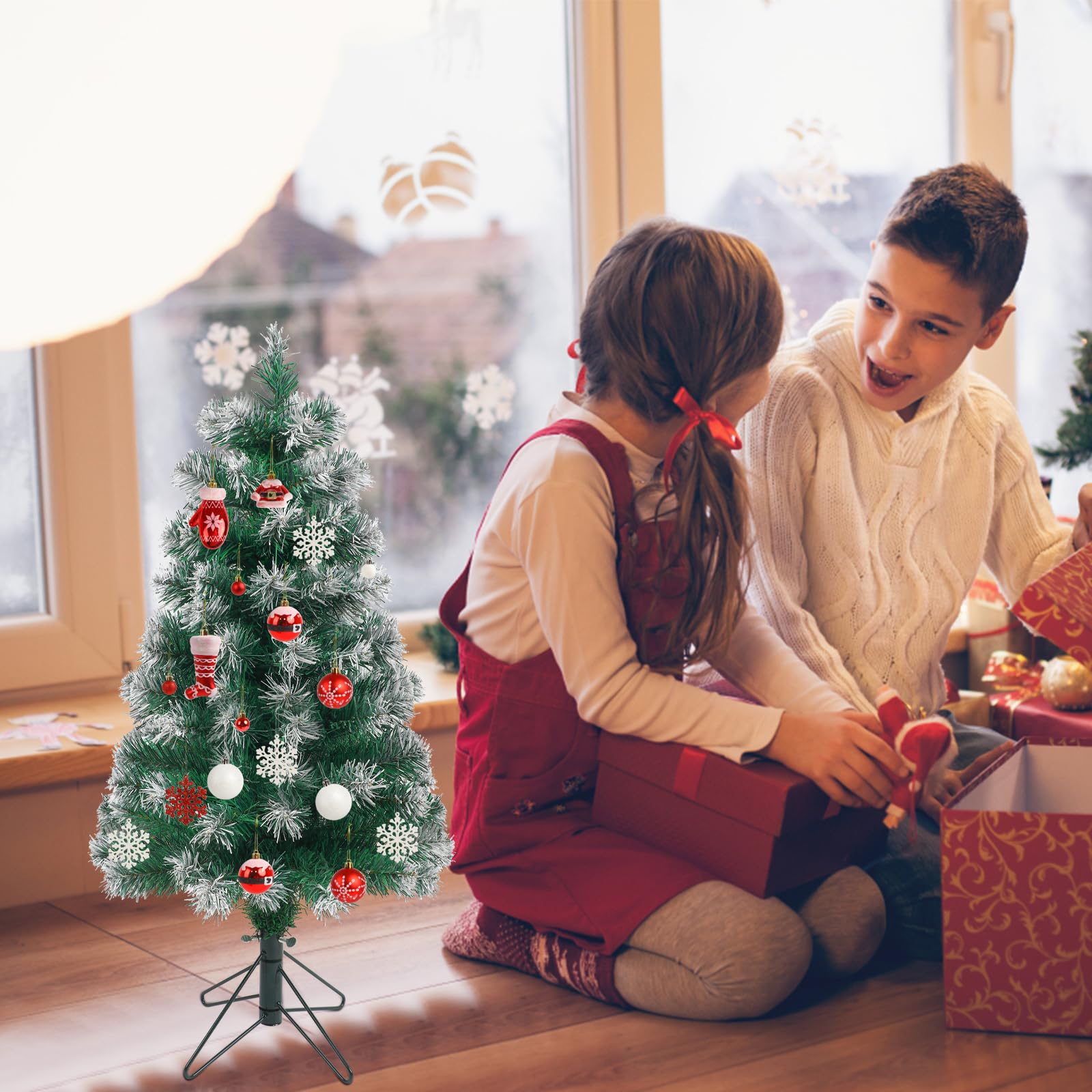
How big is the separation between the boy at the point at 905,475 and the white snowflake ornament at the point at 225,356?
84 cm

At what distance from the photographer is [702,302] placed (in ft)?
4.92

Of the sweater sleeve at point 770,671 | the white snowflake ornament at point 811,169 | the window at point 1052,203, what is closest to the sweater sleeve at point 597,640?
the sweater sleeve at point 770,671

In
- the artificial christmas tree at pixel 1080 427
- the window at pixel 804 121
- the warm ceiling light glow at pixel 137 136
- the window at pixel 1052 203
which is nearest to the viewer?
the warm ceiling light glow at pixel 137 136

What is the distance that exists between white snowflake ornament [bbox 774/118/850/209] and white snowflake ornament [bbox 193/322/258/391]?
106cm

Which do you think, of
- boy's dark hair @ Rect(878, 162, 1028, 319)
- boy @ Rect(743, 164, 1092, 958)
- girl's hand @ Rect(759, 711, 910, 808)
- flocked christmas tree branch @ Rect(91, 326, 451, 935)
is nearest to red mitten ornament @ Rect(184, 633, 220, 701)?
flocked christmas tree branch @ Rect(91, 326, 451, 935)

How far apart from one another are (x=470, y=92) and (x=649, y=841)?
4.44ft

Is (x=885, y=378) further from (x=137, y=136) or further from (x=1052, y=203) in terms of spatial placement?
(x=1052, y=203)

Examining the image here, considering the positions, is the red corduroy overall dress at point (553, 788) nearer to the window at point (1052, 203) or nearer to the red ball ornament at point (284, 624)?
the red ball ornament at point (284, 624)

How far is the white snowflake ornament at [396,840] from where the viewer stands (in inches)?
57.2

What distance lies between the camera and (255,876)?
4.46 feet

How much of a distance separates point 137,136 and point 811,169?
1.24 meters

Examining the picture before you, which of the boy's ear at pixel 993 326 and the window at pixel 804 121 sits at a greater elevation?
the window at pixel 804 121

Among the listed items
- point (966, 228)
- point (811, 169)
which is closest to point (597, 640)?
point (966, 228)

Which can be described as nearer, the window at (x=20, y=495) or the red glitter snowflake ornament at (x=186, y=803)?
the red glitter snowflake ornament at (x=186, y=803)
